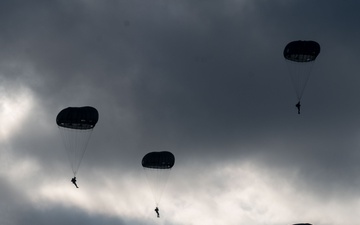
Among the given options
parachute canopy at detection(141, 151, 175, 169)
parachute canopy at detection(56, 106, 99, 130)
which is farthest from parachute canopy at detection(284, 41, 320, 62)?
parachute canopy at detection(56, 106, 99, 130)

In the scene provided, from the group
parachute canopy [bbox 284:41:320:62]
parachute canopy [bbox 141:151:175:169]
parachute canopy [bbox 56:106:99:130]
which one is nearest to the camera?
parachute canopy [bbox 56:106:99:130]

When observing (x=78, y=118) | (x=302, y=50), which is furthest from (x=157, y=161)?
(x=302, y=50)

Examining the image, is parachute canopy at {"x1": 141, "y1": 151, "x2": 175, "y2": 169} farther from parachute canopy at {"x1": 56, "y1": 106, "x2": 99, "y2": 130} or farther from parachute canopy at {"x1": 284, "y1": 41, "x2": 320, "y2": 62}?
parachute canopy at {"x1": 284, "y1": 41, "x2": 320, "y2": 62}

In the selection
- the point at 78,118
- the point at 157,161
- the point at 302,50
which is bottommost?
the point at 157,161

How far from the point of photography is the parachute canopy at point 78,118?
6220 inches

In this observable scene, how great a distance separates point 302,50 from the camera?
162 m

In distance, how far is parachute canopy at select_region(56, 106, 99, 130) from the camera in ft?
518

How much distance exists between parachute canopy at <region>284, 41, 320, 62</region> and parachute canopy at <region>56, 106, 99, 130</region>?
3060 centimetres

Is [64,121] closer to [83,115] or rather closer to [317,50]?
[83,115]

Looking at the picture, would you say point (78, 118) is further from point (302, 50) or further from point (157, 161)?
point (302, 50)

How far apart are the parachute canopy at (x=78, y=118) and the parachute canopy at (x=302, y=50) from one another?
30.6m

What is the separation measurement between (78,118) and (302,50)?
3483cm

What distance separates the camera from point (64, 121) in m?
158

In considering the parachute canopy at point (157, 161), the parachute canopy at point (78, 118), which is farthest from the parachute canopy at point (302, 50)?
the parachute canopy at point (78, 118)
